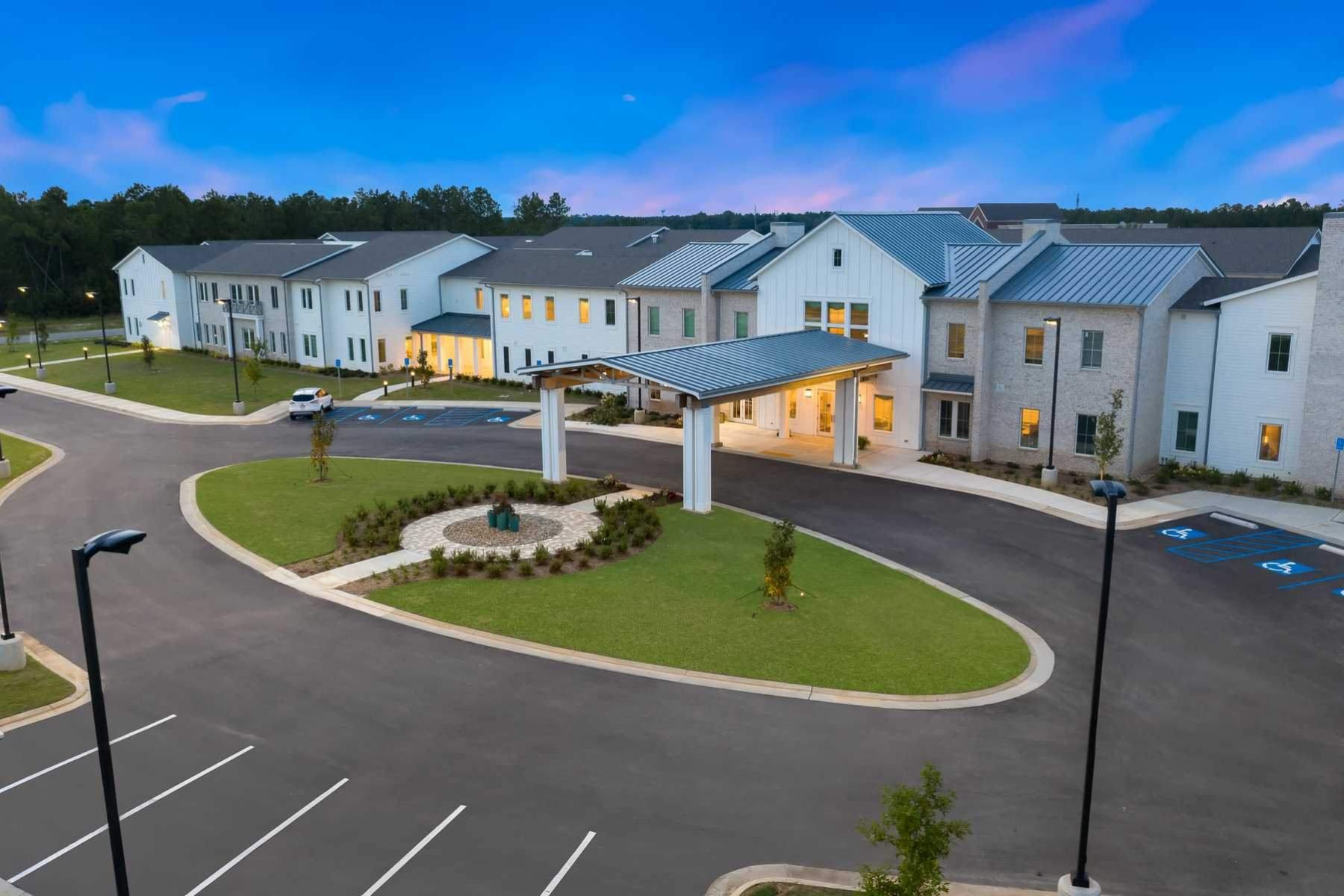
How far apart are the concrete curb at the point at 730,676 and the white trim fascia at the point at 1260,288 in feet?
59.7

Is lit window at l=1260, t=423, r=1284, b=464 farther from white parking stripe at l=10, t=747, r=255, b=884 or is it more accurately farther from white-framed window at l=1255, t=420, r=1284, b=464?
white parking stripe at l=10, t=747, r=255, b=884

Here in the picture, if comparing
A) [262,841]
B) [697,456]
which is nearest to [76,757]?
[262,841]

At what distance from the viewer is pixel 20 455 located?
42750 millimetres

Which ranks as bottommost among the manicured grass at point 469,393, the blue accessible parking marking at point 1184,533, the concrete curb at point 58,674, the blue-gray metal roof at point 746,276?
the concrete curb at point 58,674

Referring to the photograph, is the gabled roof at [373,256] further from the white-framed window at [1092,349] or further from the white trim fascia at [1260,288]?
the white trim fascia at [1260,288]

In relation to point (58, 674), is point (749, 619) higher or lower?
higher

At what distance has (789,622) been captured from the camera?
23156 millimetres

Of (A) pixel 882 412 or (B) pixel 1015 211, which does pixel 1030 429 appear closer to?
(A) pixel 882 412

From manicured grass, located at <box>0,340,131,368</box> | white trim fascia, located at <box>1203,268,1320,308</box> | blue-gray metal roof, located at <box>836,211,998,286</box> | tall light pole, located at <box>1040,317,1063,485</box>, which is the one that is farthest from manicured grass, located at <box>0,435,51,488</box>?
white trim fascia, located at <box>1203,268,1320,308</box>

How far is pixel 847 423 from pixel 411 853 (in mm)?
28836

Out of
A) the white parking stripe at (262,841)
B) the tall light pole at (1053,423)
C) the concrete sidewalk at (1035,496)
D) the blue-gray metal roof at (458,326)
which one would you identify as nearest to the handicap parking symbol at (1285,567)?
the concrete sidewalk at (1035,496)

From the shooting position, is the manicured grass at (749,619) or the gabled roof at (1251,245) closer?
the manicured grass at (749,619)

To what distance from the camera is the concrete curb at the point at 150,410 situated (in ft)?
169

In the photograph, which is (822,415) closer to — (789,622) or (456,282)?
(789,622)
